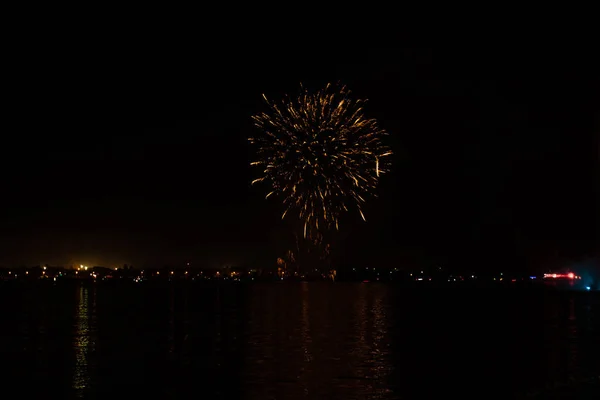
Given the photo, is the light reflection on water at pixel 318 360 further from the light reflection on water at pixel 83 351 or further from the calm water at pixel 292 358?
the light reflection on water at pixel 83 351

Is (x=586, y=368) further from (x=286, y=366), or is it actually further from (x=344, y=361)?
(x=286, y=366)

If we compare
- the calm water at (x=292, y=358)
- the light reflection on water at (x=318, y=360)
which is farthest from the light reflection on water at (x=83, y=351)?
the light reflection on water at (x=318, y=360)

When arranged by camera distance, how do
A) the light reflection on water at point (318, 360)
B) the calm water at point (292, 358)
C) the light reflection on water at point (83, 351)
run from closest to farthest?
1. the light reflection on water at point (318, 360)
2. the calm water at point (292, 358)
3. the light reflection on water at point (83, 351)

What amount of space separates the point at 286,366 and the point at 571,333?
25029mm

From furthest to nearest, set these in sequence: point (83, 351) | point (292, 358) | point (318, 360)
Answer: point (83, 351)
point (292, 358)
point (318, 360)

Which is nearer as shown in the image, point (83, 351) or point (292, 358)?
point (292, 358)

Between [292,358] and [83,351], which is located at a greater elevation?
[292,358]

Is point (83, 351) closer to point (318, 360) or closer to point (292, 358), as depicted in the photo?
point (292, 358)

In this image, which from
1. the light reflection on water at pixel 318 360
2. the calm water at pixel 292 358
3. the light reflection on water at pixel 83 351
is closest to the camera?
the light reflection on water at pixel 318 360

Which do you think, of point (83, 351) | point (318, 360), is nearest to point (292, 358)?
point (318, 360)

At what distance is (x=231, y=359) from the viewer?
3634 centimetres

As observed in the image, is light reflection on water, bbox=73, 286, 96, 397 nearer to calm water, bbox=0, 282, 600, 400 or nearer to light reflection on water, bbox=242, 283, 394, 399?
calm water, bbox=0, 282, 600, 400

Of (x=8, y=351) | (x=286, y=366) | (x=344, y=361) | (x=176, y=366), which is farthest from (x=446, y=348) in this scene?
(x=8, y=351)

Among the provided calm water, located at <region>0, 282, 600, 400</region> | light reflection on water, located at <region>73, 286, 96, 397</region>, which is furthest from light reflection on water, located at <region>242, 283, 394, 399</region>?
light reflection on water, located at <region>73, 286, 96, 397</region>
